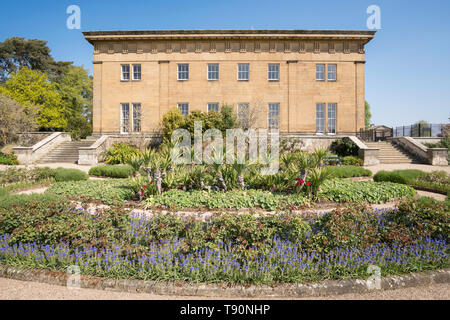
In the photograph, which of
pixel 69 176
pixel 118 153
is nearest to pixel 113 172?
pixel 69 176

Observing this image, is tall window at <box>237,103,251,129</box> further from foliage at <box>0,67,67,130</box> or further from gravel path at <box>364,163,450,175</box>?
foliage at <box>0,67,67,130</box>

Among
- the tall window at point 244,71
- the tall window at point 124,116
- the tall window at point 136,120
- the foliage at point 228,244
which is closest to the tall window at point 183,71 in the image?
the tall window at point 136,120

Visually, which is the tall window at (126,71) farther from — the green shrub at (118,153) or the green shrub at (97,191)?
the green shrub at (97,191)

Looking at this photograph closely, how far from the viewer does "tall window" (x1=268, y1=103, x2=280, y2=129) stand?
20.1 meters

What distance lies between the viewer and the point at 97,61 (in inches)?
806

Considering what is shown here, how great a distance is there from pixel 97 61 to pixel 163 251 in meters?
22.3

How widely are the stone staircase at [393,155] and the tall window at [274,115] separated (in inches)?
293

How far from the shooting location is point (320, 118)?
20.7m

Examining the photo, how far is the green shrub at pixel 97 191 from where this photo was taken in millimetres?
6995

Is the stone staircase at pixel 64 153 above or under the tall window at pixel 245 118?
under

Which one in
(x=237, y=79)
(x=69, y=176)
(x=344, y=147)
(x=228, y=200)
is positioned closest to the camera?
(x=228, y=200)

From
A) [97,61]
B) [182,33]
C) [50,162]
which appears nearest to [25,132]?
[50,162]

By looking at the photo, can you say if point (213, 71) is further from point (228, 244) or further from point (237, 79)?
point (228, 244)

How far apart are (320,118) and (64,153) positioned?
20.9 m
